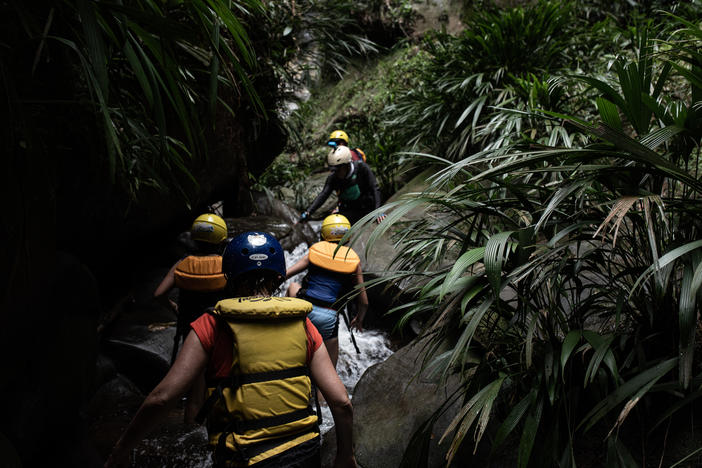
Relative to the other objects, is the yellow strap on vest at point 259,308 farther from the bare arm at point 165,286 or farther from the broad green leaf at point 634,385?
the bare arm at point 165,286

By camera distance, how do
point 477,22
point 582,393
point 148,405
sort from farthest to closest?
point 477,22 < point 582,393 < point 148,405

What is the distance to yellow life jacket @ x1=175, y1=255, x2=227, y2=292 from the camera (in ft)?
10.8

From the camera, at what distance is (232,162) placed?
21.0 ft

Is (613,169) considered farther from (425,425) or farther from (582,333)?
(425,425)

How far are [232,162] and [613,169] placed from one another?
5649mm

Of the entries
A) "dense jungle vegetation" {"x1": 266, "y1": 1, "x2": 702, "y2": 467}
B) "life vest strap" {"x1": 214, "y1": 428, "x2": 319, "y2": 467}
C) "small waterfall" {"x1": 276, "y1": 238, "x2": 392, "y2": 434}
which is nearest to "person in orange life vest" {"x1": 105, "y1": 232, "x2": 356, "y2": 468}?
"life vest strap" {"x1": 214, "y1": 428, "x2": 319, "y2": 467}

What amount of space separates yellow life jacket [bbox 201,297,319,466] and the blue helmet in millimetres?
213

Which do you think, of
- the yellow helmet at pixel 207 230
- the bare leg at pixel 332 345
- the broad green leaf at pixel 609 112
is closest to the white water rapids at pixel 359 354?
the bare leg at pixel 332 345

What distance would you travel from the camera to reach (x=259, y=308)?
155cm

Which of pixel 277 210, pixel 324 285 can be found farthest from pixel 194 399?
pixel 277 210

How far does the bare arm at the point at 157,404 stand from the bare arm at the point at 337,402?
47 centimetres

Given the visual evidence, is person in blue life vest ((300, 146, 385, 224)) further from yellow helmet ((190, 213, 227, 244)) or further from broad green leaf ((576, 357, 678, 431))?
broad green leaf ((576, 357, 678, 431))

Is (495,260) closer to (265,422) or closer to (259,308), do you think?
(259,308)

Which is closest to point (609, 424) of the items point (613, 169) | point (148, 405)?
point (613, 169)
